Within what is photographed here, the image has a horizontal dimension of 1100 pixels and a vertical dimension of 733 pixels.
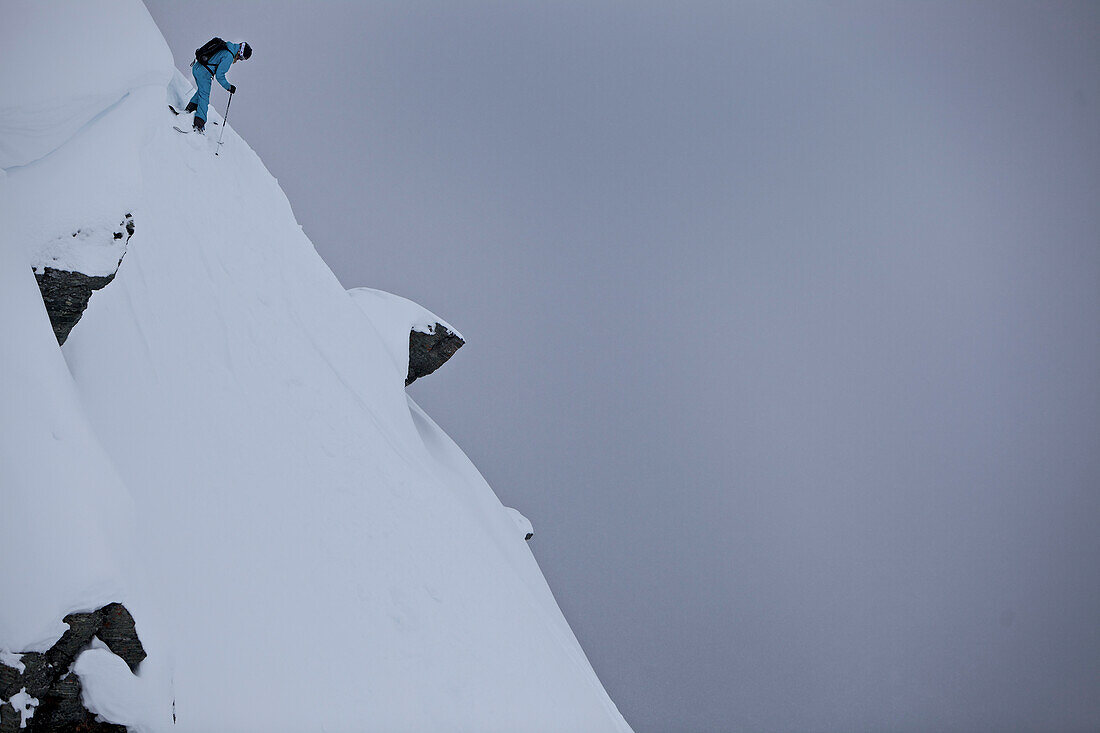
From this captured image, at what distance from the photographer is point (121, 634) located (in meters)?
6.91

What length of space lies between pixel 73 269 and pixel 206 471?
3.51 meters

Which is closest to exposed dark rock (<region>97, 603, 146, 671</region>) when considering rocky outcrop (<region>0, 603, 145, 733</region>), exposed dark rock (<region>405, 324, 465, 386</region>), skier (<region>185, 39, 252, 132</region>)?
rocky outcrop (<region>0, 603, 145, 733</region>)

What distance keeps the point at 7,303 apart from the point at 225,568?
440 centimetres

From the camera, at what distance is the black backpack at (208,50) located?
15.3 meters

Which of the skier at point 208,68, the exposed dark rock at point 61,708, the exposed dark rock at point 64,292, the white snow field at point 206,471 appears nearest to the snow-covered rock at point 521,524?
the white snow field at point 206,471

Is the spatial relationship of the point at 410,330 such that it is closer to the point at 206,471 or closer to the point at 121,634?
the point at 206,471

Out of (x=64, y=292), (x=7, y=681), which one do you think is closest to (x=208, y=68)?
(x=64, y=292)

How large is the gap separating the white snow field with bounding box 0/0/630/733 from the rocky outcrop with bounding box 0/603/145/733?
0.14 m

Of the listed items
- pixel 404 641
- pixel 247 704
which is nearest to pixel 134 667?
pixel 247 704

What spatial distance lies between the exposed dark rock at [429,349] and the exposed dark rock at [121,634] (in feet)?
55.4

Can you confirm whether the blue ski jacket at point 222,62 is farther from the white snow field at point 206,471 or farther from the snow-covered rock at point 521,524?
the snow-covered rock at point 521,524

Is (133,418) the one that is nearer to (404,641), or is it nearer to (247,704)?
(247,704)

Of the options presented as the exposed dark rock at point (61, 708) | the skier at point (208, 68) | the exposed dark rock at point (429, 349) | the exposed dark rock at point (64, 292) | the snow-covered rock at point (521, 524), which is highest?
the skier at point (208, 68)

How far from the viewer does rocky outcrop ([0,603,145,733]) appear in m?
6.16
